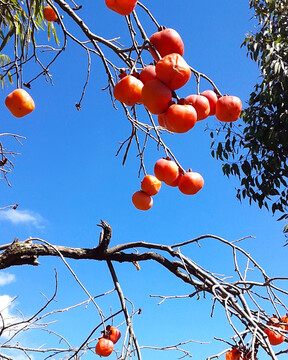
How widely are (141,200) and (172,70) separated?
0.82 meters

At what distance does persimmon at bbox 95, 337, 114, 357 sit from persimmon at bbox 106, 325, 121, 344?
36 mm

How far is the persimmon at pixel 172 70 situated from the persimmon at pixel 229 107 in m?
0.23

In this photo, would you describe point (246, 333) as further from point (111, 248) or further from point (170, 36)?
point (170, 36)

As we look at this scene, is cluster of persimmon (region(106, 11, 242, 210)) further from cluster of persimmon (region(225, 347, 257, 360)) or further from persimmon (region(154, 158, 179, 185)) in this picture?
cluster of persimmon (region(225, 347, 257, 360))

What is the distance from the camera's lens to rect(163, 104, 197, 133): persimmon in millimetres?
855

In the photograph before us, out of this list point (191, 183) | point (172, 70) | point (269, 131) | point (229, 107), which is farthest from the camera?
point (269, 131)

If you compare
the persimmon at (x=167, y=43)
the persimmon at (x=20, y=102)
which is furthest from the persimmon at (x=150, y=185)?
the persimmon at (x=167, y=43)

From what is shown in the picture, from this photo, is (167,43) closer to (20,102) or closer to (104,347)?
(20,102)

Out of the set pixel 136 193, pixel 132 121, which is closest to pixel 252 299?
pixel 136 193

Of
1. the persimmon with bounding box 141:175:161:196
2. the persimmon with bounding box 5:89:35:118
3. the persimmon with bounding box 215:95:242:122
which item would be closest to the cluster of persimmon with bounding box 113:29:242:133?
the persimmon with bounding box 215:95:242:122

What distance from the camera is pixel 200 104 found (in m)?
0.98

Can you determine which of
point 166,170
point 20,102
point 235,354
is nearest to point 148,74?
point 166,170

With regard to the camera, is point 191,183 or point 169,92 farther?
point 191,183

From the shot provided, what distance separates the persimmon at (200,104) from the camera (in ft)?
3.16
